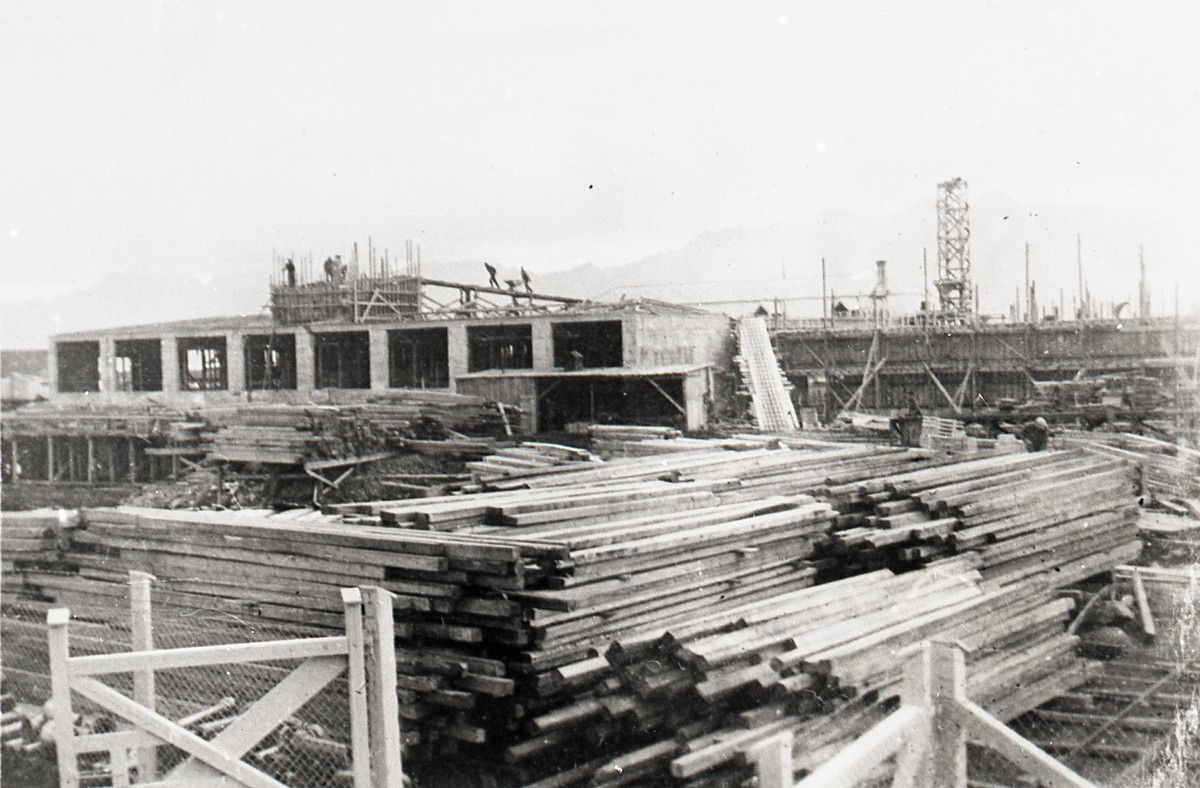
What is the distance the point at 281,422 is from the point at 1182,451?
22.1 meters

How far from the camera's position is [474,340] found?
37.3m

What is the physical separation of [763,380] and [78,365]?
1191 inches

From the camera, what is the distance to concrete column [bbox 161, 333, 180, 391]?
38.8 metres

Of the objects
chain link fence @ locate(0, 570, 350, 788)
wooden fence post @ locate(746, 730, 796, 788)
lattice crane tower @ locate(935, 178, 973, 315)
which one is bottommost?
chain link fence @ locate(0, 570, 350, 788)

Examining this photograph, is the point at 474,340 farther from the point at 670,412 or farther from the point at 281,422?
the point at 281,422

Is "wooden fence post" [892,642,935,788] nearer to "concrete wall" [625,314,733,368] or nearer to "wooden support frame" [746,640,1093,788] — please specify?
"wooden support frame" [746,640,1093,788]

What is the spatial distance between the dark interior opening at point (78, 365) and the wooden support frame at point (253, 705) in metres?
40.8

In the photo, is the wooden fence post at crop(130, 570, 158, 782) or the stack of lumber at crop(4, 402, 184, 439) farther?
the stack of lumber at crop(4, 402, 184, 439)

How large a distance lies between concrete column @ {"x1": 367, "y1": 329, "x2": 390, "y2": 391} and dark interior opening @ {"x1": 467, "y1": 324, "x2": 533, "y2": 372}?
10.2 ft

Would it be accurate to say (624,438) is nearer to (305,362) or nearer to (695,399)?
(695,399)

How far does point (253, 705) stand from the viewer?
555 cm

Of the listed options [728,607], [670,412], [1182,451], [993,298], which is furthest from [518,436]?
[993,298]

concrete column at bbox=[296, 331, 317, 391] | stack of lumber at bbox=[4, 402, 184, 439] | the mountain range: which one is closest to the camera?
stack of lumber at bbox=[4, 402, 184, 439]

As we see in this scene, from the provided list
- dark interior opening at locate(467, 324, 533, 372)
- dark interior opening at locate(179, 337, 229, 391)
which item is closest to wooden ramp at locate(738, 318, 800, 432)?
dark interior opening at locate(467, 324, 533, 372)
